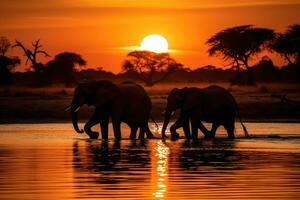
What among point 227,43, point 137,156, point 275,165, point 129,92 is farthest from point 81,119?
point 227,43

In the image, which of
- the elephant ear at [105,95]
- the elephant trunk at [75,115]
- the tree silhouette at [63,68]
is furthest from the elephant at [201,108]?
the tree silhouette at [63,68]

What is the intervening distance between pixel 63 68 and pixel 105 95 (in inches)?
2459

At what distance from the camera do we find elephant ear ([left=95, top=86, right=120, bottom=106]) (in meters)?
30.0

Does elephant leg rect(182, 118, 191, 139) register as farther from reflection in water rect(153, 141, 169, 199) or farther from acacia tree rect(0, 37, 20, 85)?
acacia tree rect(0, 37, 20, 85)

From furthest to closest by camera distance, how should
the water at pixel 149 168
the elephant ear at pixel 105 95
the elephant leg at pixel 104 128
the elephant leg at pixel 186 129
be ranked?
the elephant leg at pixel 186 129, the elephant ear at pixel 105 95, the elephant leg at pixel 104 128, the water at pixel 149 168

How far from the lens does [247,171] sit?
18125mm

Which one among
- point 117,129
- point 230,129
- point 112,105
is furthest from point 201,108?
point 117,129

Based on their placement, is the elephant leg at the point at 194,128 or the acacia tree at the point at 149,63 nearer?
the elephant leg at the point at 194,128

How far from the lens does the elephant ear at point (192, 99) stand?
100 feet

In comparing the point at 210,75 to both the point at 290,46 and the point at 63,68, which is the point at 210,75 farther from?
the point at 290,46

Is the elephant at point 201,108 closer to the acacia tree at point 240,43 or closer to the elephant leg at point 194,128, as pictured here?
the elephant leg at point 194,128

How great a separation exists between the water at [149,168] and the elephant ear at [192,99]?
1651 millimetres

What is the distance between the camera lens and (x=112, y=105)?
3016cm

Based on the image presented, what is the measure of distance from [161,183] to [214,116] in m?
15.5
